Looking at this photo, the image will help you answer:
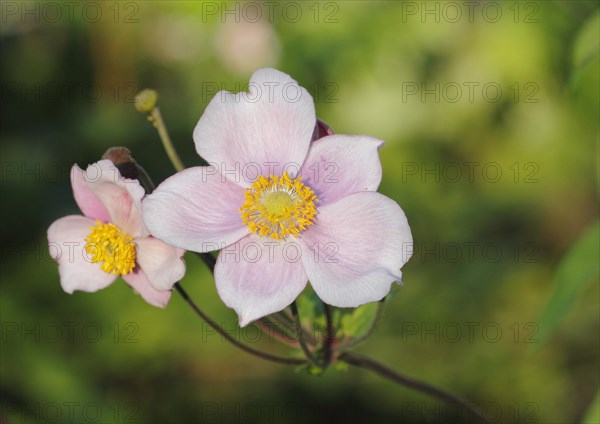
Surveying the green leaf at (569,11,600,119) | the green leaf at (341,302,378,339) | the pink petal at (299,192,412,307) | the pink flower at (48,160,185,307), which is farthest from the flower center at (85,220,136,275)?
the green leaf at (569,11,600,119)

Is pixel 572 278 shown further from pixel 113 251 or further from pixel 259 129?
pixel 113 251

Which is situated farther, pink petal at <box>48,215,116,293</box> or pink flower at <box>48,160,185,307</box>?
pink petal at <box>48,215,116,293</box>

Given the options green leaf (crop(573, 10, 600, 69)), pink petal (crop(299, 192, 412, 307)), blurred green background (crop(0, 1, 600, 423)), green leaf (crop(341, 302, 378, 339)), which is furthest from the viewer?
blurred green background (crop(0, 1, 600, 423))

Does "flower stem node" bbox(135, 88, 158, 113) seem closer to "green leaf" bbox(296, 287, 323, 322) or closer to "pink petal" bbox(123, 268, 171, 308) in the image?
"pink petal" bbox(123, 268, 171, 308)

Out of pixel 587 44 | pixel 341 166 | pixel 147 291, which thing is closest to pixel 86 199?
pixel 147 291

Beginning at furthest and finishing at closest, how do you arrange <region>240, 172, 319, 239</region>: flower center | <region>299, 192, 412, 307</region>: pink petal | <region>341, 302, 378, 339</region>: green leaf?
<region>341, 302, 378, 339</region>: green leaf → <region>240, 172, 319, 239</region>: flower center → <region>299, 192, 412, 307</region>: pink petal

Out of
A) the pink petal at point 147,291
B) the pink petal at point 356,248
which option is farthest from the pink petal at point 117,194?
the pink petal at point 356,248

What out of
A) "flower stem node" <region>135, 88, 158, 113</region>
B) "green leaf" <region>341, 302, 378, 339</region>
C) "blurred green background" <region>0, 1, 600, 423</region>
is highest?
"flower stem node" <region>135, 88, 158, 113</region>
